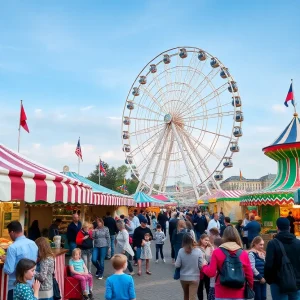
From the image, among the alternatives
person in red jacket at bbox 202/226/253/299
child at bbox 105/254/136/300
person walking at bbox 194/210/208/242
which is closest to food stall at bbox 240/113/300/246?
person walking at bbox 194/210/208/242

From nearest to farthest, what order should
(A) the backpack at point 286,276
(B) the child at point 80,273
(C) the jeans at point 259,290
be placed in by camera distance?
(A) the backpack at point 286,276 < (C) the jeans at point 259,290 < (B) the child at point 80,273

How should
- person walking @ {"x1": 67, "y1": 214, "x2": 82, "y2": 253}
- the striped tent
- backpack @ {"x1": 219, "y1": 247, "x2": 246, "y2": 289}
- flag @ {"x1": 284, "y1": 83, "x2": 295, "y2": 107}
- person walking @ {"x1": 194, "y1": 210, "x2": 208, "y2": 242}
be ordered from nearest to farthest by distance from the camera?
backpack @ {"x1": 219, "y1": 247, "x2": 246, "y2": 289}, person walking @ {"x1": 67, "y1": 214, "x2": 82, "y2": 253}, person walking @ {"x1": 194, "y1": 210, "x2": 208, "y2": 242}, the striped tent, flag @ {"x1": 284, "y1": 83, "x2": 295, "y2": 107}

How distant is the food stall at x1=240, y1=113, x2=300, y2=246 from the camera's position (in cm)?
1859

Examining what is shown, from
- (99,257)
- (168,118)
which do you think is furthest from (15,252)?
(168,118)

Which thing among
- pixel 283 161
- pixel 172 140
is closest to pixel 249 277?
pixel 283 161

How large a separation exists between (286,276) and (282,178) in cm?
1605

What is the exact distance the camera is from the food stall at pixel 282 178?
18.6m

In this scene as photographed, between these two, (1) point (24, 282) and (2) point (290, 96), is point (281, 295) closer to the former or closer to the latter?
(1) point (24, 282)

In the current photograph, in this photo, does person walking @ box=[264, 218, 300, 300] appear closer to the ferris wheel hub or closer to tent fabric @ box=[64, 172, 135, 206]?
tent fabric @ box=[64, 172, 135, 206]

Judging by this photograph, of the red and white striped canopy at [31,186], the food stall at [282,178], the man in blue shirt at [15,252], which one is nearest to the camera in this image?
the man in blue shirt at [15,252]

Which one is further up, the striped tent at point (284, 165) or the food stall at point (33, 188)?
the striped tent at point (284, 165)

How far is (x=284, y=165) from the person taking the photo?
19844 millimetres

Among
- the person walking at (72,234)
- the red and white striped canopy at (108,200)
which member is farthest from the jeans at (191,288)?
the red and white striped canopy at (108,200)

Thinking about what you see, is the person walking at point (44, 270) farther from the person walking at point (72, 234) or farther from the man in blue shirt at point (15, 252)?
the person walking at point (72, 234)
